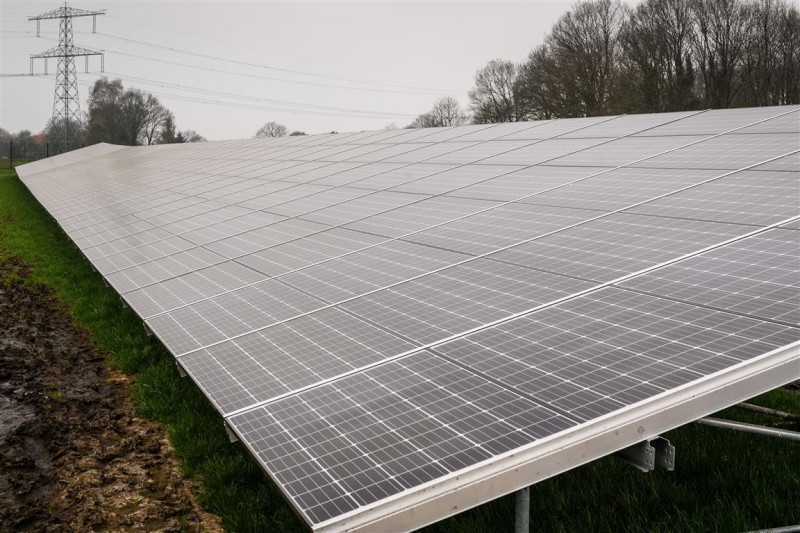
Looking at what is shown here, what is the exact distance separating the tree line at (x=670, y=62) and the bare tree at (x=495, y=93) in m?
6.22

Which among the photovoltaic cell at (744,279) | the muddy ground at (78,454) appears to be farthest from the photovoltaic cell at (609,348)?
the muddy ground at (78,454)

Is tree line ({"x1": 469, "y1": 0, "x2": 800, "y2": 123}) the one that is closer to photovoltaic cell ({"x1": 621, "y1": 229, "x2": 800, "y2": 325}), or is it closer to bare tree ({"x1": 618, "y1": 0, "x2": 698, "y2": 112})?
bare tree ({"x1": 618, "y1": 0, "x2": 698, "y2": 112})

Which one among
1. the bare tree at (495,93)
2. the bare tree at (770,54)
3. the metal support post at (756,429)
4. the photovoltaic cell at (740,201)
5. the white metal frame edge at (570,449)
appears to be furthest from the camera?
the bare tree at (495,93)

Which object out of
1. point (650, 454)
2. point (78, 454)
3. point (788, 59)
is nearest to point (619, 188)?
point (650, 454)

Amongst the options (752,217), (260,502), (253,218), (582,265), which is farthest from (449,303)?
(253,218)

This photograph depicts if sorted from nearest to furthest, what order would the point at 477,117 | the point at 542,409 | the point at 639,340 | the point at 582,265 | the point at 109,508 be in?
1. the point at 542,409
2. the point at 639,340
3. the point at 109,508
4. the point at 582,265
5. the point at 477,117

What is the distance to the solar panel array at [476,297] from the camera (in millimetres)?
4250

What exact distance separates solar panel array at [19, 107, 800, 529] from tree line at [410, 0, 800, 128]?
4372 cm

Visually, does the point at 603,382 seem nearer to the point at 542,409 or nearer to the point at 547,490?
the point at 542,409

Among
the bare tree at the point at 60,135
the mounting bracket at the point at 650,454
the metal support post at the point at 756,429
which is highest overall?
the bare tree at the point at 60,135

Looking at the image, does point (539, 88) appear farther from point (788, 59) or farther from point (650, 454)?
point (650, 454)

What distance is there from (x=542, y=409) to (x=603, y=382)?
1.59 feet

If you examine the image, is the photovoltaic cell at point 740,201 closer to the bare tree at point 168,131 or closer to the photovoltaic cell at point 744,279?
the photovoltaic cell at point 744,279

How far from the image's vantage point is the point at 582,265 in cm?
658
